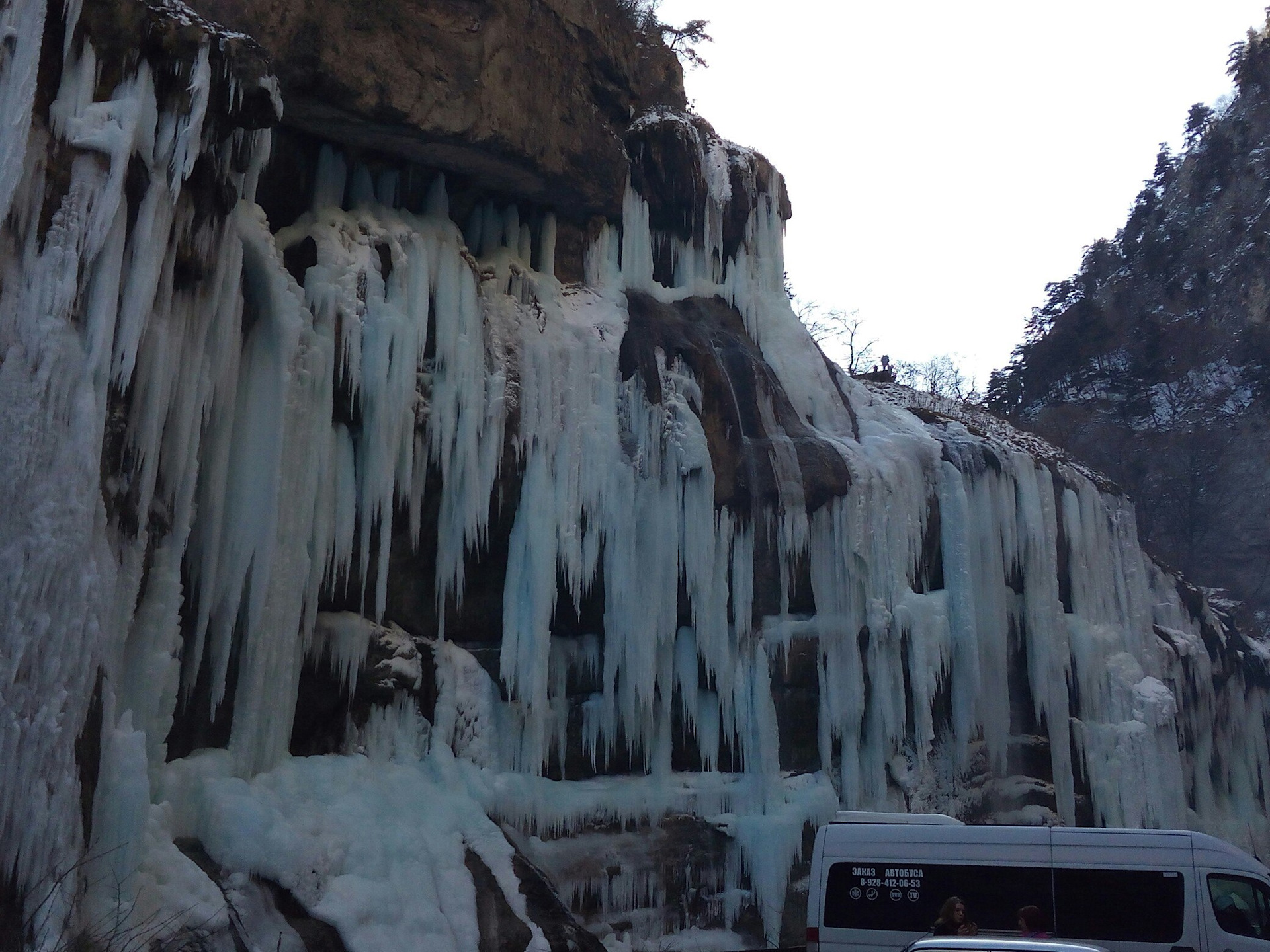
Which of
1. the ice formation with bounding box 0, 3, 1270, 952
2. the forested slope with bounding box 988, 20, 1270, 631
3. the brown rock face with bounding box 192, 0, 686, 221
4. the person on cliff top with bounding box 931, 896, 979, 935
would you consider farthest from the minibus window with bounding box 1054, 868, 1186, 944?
the forested slope with bounding box 988, 20, 1270, 631

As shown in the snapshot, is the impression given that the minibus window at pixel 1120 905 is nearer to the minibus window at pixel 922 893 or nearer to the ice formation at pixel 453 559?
the minibus window at pixel 922 893

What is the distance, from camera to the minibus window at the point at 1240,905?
8500 mm

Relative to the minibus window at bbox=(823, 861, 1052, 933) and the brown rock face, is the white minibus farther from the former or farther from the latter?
the brown rock face

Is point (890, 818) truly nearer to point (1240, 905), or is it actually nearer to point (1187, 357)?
point (1240, 905)

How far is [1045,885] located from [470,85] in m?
10.3

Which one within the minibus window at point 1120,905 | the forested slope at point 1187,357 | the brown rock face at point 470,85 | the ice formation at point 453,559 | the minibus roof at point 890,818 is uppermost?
the forested slope at point 1187,357

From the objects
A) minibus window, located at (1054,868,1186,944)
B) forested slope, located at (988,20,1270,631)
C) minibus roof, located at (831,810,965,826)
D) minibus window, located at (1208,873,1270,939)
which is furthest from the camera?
forested slope, located at (988,20,1270,631)

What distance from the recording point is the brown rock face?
1153 centimetres

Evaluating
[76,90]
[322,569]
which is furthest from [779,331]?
[76,90]

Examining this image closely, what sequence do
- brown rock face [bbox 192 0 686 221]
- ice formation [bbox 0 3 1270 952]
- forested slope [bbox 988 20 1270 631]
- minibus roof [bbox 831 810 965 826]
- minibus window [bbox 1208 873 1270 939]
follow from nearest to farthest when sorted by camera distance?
1. ice formation [bbox 0 3 1270 952]
2. minibus window [bbox 1208 873 1270 939]
3. minibus roof [bbox 831 810 965 826]
4. brown rock face [bbox 192 0 686 221]
5. forested slope [bbox 988 20 1270 631]

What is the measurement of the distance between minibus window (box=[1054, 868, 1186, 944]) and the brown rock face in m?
9.95

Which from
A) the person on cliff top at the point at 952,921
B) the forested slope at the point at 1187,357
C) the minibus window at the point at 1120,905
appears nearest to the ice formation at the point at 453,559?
the person on cliff top at the point at 952,921

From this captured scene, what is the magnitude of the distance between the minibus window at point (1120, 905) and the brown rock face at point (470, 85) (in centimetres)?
995

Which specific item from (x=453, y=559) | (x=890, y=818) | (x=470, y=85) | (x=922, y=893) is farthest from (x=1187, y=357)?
(x=922, y=893)
